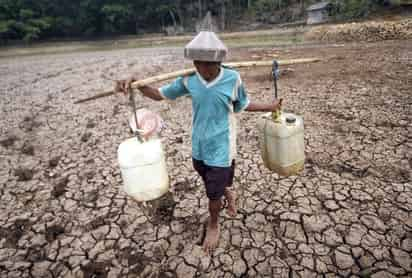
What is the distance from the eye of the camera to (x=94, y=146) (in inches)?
150

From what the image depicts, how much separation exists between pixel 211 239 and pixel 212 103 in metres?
1.04

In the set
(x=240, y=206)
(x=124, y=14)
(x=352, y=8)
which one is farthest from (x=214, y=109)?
(x=124, y=14)

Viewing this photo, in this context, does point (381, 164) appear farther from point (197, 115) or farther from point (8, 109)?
point (8, 109)

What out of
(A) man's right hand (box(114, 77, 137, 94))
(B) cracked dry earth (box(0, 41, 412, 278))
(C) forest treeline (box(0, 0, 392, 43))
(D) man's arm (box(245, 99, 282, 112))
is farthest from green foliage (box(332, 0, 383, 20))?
(A) man's right hand (box(114, 77, 137, 94))

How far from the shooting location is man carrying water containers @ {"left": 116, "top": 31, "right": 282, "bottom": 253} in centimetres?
144

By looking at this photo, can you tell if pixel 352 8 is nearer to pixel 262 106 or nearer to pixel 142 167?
pixel 262 106

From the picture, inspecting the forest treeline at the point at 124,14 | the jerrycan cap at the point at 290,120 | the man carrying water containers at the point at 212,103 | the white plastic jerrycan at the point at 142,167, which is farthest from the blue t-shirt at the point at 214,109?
the forest treeline at the point at 124,14

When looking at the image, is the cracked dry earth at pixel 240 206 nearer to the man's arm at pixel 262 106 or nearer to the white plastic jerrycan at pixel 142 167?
the white plastic jerrycan at pixel 142 167

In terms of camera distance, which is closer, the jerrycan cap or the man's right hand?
the man's right hand

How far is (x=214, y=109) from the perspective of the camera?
5.21 ft

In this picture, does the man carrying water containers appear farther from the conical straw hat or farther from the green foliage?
the green foliage

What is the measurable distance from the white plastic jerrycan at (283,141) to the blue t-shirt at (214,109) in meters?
0.34

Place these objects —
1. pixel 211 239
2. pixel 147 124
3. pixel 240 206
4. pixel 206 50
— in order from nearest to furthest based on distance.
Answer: pixel 206 50, pixel 147 124, pixel 211 239, pixel 240 206

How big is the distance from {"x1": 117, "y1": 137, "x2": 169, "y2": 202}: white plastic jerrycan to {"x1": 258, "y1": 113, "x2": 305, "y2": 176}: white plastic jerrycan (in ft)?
2.56
